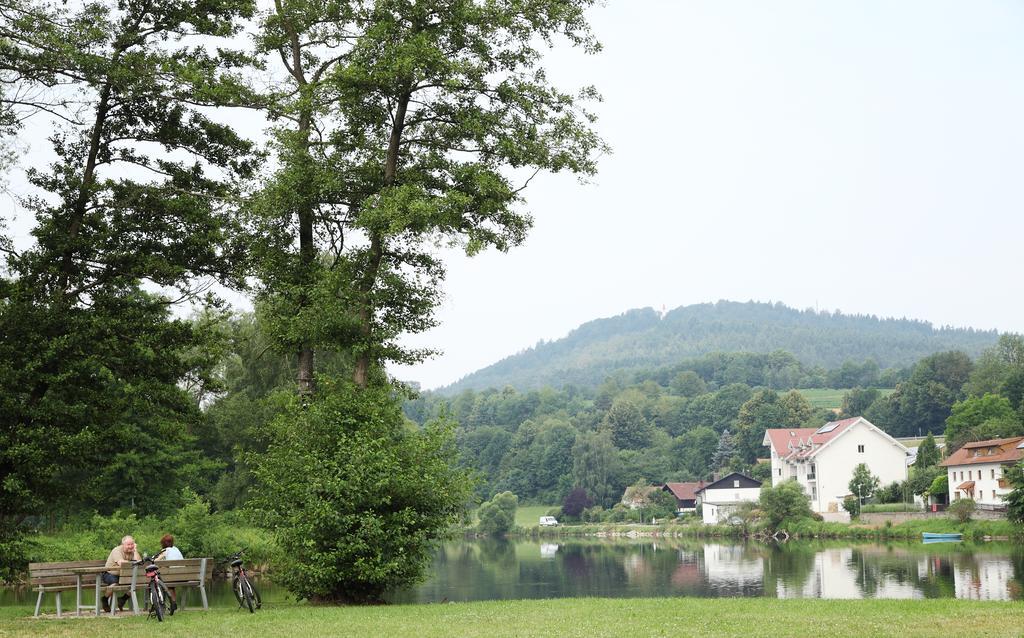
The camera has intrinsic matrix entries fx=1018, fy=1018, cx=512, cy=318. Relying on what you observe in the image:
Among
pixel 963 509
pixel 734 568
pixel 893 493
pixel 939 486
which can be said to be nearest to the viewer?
pixel 734 568

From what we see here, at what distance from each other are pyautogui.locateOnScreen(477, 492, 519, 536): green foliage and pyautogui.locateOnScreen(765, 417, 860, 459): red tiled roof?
28467mm

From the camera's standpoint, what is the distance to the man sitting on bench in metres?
17.6

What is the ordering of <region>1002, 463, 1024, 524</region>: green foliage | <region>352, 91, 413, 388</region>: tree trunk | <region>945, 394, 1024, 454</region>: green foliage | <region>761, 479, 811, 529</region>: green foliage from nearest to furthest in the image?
1. <region>352, 91, 413, 388</region>: tree trunk
2. <region>1002, 463, 1024, 524</region>: green foliage
3. <region>761, 479, 811, 529</region>: green foliage
4. <region>945, 394, 1024, 454</region>: green foliage

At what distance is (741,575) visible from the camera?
4050 centimetres

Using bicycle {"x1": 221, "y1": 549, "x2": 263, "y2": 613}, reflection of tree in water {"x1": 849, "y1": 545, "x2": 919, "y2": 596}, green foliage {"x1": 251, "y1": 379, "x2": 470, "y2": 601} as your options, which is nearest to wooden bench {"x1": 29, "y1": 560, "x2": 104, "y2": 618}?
bicycle {"x1": 221, "y1": 549, "x2": 263, "y2": 613}

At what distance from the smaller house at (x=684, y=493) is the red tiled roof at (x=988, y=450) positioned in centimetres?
4094

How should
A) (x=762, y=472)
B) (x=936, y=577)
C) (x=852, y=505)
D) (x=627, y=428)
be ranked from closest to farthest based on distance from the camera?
(x=936, y=577), (x=852, y=505), (x=762, y=472), (x=627, y=428)

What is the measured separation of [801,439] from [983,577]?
67.4 meters

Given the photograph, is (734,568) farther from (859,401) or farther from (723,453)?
(859,401)

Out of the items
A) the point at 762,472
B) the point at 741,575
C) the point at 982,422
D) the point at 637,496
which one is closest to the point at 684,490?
the point at 637,496

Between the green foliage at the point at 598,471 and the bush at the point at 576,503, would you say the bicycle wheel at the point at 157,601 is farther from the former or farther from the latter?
the green foliage at the point at 598,471

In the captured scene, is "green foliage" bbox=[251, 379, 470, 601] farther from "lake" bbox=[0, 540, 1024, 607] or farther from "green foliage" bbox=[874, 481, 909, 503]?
"green foliage" bbox=[874, 481, 909, 503]

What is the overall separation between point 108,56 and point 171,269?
482cm

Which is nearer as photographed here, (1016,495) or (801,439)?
(1016,495)
